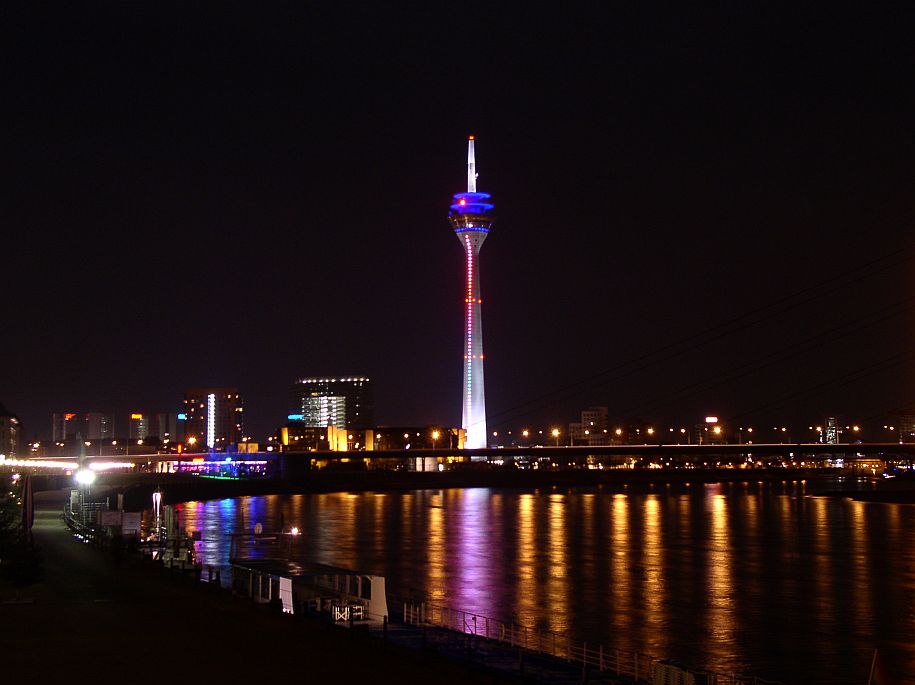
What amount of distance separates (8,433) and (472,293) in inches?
2355

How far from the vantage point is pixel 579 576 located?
33.3m

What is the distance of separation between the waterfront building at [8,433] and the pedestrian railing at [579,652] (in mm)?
109761

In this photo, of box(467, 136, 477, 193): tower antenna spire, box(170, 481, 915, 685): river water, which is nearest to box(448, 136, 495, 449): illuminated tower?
box(467, 136, 477, 193): tower antenna spire

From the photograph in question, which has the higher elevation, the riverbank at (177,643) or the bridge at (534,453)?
the bridge at (534,453)

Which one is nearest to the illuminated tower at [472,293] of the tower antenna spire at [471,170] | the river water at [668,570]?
the tower antenna spire at [471,170]

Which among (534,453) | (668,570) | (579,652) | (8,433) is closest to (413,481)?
(534,453)

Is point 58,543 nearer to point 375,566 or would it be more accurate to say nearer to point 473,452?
point 375,566

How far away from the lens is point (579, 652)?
2047 cm

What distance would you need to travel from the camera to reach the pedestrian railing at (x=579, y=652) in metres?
14.4

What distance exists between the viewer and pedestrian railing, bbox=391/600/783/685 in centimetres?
1442

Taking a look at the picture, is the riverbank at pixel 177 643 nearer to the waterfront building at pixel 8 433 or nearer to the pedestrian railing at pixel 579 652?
the pedestrian railing at pixel 579 652

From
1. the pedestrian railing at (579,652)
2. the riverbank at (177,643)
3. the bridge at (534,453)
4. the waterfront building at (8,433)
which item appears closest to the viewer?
the pedestrian railing at (579,652)

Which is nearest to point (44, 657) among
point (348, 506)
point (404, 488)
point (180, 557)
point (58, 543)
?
point (180, 557)

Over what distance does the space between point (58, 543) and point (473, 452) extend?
64.5 metres
